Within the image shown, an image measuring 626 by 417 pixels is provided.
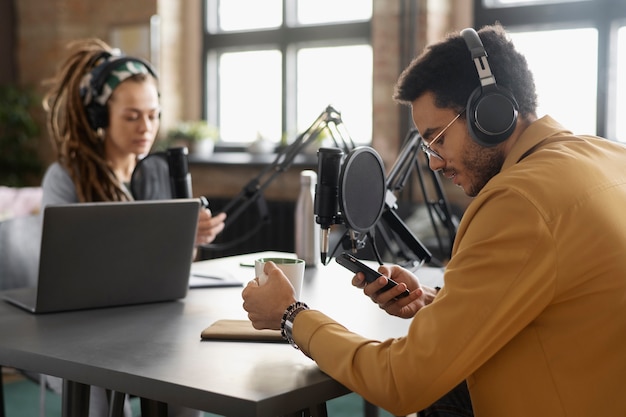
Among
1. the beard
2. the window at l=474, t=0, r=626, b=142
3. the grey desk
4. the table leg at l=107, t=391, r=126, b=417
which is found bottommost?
the table leg at l=107, t=391, r=126, b=417

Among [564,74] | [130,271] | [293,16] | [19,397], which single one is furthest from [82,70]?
[293,16]

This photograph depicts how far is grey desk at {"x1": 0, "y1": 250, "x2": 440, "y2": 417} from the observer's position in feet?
4.22

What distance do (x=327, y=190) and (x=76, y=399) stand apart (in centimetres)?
68

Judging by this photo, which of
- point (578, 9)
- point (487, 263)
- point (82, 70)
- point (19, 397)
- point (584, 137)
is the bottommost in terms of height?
point (19, 397)

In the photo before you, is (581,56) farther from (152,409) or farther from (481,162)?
(152,409)

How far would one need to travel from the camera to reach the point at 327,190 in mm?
1764

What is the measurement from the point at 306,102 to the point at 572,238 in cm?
477

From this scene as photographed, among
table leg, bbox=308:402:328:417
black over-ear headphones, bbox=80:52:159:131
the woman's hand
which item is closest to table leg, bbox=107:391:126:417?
table leg, bbox=308:402:328:417

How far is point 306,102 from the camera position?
5934mm

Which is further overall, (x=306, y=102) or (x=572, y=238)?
(x=306, y=102)

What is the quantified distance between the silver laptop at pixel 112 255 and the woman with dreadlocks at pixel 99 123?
24.9 inches

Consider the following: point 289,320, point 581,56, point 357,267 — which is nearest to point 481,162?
point 357,267

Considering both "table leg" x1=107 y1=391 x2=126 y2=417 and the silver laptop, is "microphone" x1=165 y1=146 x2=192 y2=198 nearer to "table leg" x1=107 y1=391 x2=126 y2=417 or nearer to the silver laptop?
the silver laptop

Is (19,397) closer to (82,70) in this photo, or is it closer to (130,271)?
(82,70)
